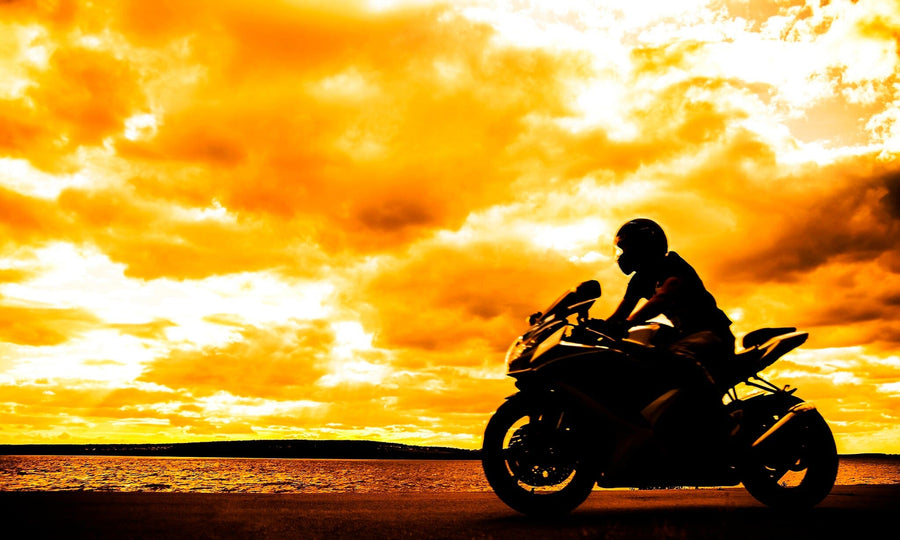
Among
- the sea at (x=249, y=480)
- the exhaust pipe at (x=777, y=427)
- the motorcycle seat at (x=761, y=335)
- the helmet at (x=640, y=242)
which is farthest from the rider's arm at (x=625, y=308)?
the sea at (x=249, y=480)

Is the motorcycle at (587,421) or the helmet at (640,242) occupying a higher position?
the helmet at (640,242)

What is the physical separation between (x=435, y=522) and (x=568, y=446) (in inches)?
45.0

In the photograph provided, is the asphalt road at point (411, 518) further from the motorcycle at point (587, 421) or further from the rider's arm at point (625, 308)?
the rider's arm at point (625, 308)

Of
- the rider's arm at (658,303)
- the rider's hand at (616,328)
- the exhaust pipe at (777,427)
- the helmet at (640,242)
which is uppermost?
the helmet at (640,242)

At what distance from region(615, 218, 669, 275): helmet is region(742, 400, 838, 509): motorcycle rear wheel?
1.78 metres

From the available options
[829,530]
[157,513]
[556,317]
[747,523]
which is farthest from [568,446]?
[157,513]

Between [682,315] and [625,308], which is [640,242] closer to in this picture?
[625,308]

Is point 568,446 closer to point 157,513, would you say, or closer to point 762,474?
point 762,474

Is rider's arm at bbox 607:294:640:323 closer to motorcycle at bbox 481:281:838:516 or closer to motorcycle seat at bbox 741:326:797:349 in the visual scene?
motorcycle at bbox 481:281:838:516

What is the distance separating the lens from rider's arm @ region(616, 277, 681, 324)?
5.15 metres

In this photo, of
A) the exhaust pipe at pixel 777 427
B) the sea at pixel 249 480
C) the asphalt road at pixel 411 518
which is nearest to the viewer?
the asphalt road at pixel 411 518

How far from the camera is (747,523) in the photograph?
4.66 metres

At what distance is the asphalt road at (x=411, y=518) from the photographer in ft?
13.6

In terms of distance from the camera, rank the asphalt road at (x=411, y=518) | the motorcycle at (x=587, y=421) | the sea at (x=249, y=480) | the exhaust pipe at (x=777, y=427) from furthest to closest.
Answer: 1. the sea at (x=249, y=480)
2. the exhaust pipe at (x=777, y=427)
3. the motorcycle at (x=587, y=421)
4. the asphalt road at (x=411, y=518)
